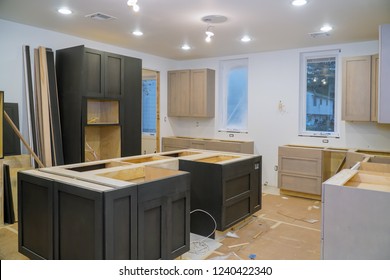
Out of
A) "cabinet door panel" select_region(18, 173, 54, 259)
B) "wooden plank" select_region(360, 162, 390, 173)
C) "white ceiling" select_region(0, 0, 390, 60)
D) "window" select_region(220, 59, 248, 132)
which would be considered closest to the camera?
"cabinet door panel" select_region(18, 173, 54, 259)

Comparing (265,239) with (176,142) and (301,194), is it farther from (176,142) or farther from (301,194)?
(176,142)

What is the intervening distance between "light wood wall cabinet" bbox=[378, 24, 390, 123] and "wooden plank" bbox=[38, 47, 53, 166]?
4.08 m

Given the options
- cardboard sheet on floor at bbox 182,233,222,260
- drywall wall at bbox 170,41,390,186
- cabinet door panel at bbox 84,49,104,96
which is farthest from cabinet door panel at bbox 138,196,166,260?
drywall wall at bbox 170,41,390,186

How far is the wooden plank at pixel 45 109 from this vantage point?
4.50m

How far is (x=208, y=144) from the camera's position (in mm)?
6445

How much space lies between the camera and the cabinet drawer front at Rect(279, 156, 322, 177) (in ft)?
17.4

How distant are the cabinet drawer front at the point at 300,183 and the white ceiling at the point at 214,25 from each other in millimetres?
2293

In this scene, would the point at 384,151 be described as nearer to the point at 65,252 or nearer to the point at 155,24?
the point at 155,24

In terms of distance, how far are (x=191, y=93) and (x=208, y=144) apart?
48.1 inches

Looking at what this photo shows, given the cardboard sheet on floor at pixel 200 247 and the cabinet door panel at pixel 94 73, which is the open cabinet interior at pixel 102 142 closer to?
the cabinet door panel at pixel 94 73

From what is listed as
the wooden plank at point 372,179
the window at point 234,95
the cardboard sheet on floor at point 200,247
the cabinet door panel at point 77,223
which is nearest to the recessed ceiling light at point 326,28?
the window at point 234,95

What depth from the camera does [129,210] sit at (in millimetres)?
2301

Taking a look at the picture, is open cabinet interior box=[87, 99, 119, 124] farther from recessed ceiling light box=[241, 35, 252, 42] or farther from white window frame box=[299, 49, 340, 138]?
white window frame box=[299, 49, 340, 138]

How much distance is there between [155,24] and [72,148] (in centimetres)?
215
